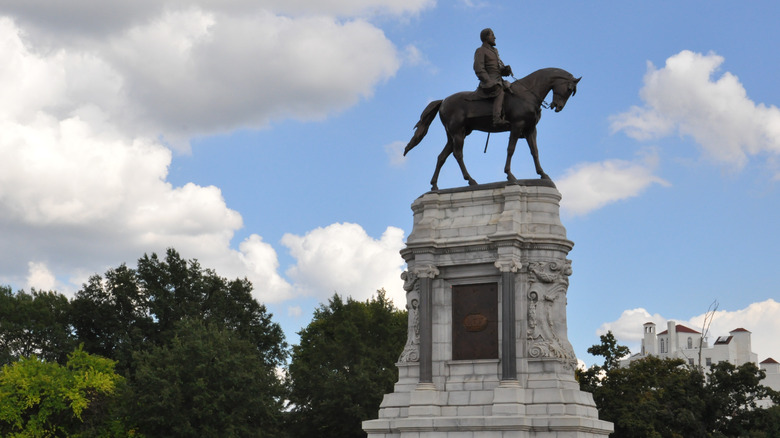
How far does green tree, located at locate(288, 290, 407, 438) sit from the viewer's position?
170ft

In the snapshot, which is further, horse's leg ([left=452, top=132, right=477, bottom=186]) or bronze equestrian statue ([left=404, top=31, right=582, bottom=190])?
horse's leg ([left=452, top=132, right=477, bottom=186])

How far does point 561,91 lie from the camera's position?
2948cm

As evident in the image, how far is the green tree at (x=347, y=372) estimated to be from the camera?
51.7 metres

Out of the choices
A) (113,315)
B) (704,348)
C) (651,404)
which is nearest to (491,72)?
(651,404)

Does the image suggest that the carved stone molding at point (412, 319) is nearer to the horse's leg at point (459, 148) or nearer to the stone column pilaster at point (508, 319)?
the stone column pilaster at point (508, 319)

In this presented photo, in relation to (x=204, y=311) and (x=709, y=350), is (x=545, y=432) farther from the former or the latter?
(x=709, y=350)

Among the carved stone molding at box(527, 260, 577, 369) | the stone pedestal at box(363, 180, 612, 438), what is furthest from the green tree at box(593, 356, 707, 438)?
the carved stone molding at box(527, 260, 577, 369)

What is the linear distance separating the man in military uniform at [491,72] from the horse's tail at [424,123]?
197cm

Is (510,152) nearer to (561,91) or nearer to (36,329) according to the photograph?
(561,91)

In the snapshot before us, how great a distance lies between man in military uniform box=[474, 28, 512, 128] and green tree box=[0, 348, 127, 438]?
27.1 metres

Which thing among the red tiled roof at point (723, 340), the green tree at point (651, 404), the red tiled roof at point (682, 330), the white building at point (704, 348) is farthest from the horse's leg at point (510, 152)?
the red tiled roof at point (682, 330)

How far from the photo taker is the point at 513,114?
97.5 ft

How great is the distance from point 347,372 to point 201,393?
11.2 meters

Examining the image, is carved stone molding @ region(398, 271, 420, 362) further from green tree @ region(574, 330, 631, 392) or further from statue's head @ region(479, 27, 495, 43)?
green tree @ region(574, 330, 631, 392)
